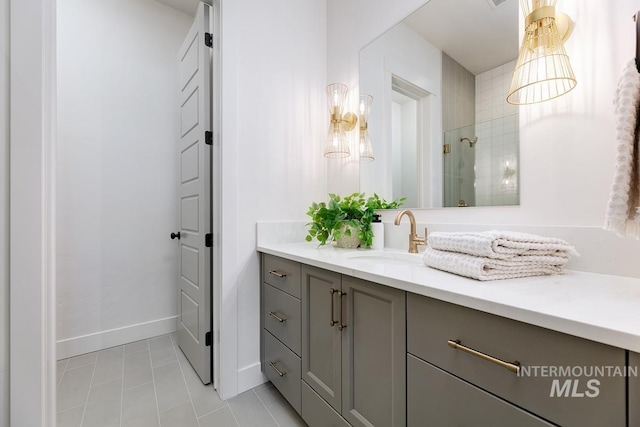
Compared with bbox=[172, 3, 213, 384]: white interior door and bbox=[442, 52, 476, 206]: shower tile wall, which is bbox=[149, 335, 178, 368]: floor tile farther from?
bbox=[442, 52, 476, 206]: shower tile wall

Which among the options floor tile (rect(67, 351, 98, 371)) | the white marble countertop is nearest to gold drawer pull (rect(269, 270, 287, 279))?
the white marble countertop

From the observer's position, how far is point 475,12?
4.00 ft

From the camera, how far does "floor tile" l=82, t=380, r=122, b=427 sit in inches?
51.1

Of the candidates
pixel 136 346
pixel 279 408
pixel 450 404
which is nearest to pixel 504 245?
pixel 450 404

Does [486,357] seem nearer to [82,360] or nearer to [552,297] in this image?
[552,297]

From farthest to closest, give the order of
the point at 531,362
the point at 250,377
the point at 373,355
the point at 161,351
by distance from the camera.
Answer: the point at 161,351, the point at 250,377, the point at 373,355, the point at 531,362

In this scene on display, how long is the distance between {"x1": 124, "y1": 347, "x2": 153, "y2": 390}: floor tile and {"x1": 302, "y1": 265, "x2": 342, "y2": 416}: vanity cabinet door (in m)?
1.12

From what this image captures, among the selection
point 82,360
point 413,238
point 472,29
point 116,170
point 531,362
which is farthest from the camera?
point 116,170

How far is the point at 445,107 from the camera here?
1.33 metres

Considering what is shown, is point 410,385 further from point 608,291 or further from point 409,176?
point 409,176

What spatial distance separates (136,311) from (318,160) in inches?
73.5

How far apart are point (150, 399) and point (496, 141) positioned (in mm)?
2131

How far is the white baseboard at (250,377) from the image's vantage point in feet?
5.05

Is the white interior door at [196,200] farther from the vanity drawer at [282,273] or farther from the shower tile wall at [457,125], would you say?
the shower tile wall at [457,125]
